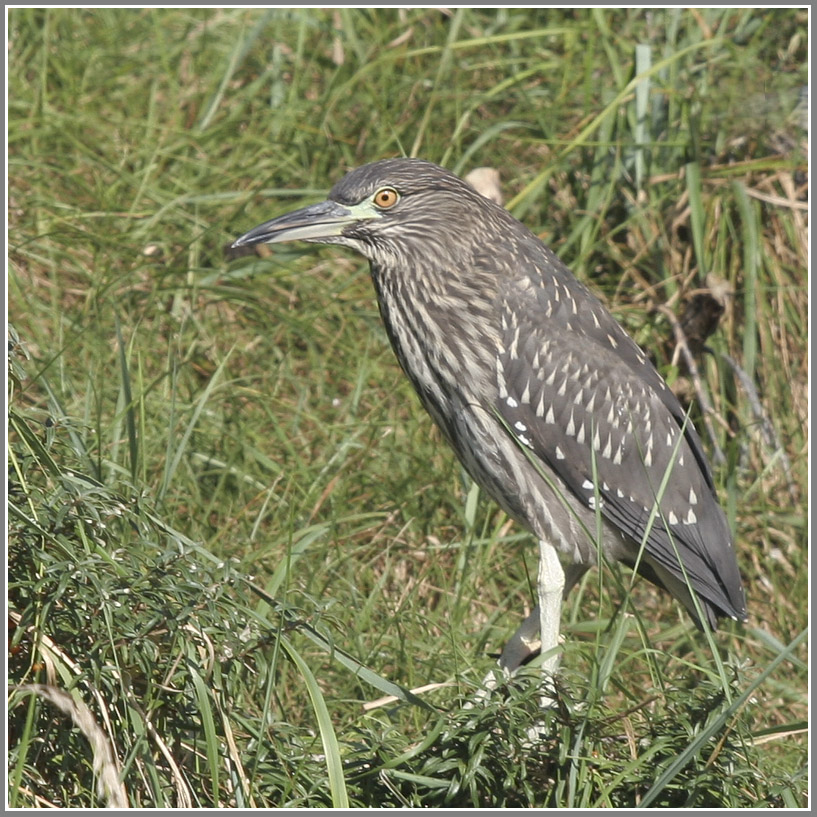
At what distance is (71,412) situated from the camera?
479 centimetres

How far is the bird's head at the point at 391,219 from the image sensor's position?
165 inches

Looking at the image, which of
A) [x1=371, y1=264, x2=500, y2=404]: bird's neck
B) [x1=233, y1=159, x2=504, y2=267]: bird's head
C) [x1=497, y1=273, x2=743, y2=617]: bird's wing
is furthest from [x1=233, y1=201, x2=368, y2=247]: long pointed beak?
[x1=497, y1=273, x2=743, y2=617]: bird's wing

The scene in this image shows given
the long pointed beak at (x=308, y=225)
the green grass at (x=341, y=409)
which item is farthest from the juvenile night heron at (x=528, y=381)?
the green grass at (x=341, y=409)

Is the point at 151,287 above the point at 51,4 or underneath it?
underneath

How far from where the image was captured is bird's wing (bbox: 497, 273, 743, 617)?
419 centimetres

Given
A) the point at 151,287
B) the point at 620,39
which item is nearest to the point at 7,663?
the point at 151,287

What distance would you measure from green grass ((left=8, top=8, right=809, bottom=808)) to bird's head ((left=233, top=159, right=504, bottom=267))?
77 centimetres

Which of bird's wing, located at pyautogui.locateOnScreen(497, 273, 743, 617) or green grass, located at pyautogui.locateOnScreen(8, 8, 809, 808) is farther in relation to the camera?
bird's wing, located at pyautogui.locateOnScreen(497, 273, 743, 617)

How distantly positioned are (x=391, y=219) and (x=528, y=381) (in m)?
0.73

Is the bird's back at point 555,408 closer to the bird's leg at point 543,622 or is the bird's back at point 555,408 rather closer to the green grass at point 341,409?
the bird's leg at point 543,622

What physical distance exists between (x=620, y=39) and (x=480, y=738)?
14.3ft

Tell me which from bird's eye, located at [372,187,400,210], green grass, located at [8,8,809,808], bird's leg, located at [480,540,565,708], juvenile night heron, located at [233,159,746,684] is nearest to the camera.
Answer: green grass, located at [8,8,809,808]

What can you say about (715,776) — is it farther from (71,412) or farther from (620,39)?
(620,39)

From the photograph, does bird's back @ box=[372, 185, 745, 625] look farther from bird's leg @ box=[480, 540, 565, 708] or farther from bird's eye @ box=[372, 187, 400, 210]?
bird's eye @ box=[372, 187, 400, 210]
